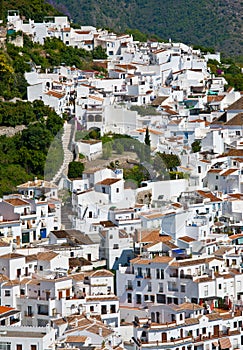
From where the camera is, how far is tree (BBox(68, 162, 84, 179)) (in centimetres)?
2973

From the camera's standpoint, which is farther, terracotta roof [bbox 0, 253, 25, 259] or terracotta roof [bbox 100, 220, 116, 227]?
terracotta roof [bbox 100, 220, 116, 227]

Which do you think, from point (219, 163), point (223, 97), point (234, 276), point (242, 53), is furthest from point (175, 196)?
point (242, 53)

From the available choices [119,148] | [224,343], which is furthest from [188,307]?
[119,148]

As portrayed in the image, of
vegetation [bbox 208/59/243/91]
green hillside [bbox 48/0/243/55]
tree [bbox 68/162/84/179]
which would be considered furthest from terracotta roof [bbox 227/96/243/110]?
green hillside [bbox 48/0/243/55]

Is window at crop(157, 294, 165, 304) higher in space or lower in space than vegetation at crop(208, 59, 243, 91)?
lower

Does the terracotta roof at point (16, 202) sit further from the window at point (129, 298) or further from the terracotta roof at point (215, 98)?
the terracotta roof at point (215, 98)

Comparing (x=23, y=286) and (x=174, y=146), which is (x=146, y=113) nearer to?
(x=174, y=146)

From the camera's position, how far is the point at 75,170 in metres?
29.8

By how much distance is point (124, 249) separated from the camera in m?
25.8

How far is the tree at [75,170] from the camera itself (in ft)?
97.6

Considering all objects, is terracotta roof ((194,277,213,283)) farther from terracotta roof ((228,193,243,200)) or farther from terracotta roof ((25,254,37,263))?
terracotta roof ((228,193,243,200))

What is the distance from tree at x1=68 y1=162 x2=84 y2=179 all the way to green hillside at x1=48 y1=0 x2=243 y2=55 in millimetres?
26873

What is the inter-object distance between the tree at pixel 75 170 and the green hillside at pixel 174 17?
2687cm

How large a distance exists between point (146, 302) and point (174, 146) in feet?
28.1
